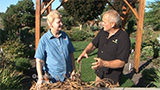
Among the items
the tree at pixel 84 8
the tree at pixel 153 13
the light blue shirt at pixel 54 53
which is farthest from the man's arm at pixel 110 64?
the tree at pixel 84 8

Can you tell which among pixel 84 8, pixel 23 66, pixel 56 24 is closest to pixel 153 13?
pixel 23 66

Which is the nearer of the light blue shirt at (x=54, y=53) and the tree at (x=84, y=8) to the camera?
the light blue shirt at (x=54, y=53)

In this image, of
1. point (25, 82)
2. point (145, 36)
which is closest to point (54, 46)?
point (25, 82)

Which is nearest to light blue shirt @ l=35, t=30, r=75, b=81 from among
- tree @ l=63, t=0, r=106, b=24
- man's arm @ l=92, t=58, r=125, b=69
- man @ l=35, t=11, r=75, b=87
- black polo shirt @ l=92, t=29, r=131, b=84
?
man @ l=35, t=11, r=75, b=87

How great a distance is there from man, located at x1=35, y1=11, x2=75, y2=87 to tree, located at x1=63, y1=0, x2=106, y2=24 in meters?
16.6

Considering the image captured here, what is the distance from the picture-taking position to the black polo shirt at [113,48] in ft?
5.92

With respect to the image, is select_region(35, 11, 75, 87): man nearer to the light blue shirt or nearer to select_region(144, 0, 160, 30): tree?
the light blue shirt

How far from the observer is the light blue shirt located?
1737 mm

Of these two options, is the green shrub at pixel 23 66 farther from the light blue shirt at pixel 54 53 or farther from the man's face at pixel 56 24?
the man's face at pixel 56 24

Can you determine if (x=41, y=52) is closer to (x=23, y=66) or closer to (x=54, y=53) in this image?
(x=54, y=53)

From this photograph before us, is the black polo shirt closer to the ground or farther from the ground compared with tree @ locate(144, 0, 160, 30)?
closer to the ground

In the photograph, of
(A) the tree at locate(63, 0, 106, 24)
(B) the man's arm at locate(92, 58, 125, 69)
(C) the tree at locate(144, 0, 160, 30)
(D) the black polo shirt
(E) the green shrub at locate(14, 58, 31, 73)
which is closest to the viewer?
(B) the man's arm at locate(92, 58, 125, 69)

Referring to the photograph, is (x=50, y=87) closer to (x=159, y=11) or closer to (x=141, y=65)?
(x=141, y=65)

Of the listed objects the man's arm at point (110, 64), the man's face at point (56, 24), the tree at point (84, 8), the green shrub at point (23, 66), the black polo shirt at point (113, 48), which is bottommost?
the green shrub at point (23, 66)
